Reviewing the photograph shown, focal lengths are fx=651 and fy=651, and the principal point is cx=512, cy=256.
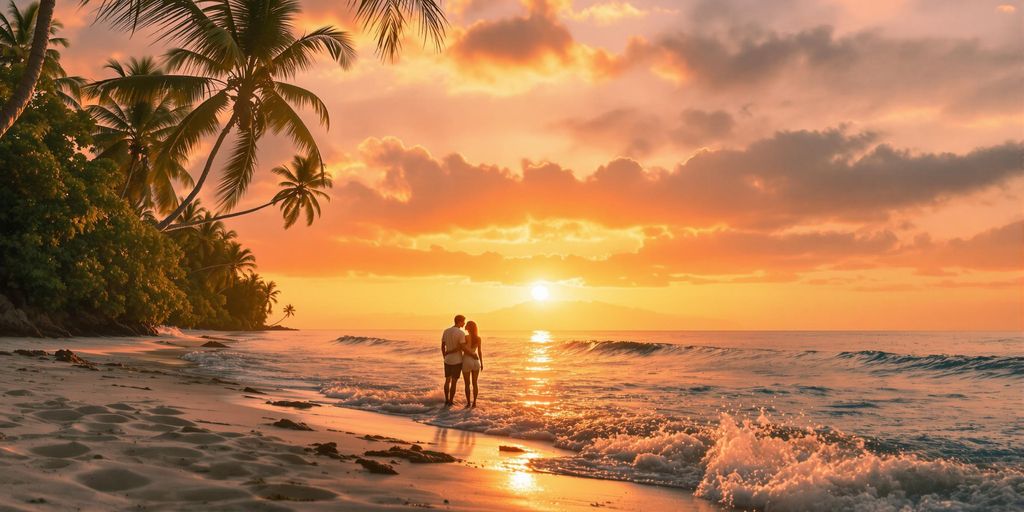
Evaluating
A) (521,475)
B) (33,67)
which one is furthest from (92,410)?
(521,475)

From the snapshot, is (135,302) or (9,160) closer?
(9,160)

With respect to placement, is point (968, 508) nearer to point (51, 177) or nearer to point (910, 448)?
point (910, 448)

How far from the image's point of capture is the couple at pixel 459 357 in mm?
13305

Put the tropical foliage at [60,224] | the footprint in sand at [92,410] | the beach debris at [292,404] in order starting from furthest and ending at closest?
1. the tropical foliage at [60,224]
2. the beach debris at [292,404]
3. the footprint in sand at [92,410]

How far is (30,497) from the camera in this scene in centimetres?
377

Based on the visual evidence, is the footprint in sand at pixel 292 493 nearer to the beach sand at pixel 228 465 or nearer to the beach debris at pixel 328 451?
the beach sand at pixel 228 465

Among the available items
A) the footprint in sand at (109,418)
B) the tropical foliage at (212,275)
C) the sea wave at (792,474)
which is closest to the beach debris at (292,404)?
the footprint in sand at (109,418)

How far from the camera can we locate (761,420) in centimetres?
1054

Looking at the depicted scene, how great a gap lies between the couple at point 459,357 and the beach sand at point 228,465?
135 inches

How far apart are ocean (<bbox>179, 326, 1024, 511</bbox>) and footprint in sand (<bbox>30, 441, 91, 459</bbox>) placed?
448 cm

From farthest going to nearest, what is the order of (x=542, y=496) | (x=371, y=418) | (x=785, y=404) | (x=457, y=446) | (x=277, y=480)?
(x=785, y=404) < (x=371, y=418) < (x=457, y=446) < (x=542, y=496) < (x=277, y=480)

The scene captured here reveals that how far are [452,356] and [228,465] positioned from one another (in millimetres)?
Result: 8462

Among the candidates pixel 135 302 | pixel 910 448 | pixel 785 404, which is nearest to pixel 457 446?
pixel 910 448

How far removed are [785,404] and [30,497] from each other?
13726mm
